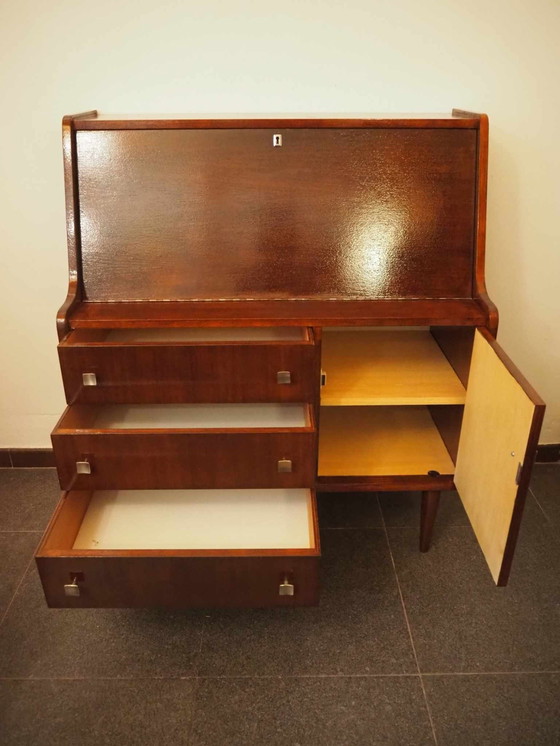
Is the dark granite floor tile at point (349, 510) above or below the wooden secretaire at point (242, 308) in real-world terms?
below

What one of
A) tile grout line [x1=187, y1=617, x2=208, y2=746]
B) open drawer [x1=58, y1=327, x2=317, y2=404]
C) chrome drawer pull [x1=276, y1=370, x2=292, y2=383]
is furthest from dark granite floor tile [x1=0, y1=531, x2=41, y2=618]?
chrome drawer pull [x1=276, y1=370, x2=292, y2=383]

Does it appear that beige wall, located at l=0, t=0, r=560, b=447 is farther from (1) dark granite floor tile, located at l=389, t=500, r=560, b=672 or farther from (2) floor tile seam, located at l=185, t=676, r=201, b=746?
(2) floor tile seam, located at l=185, t=676, r=201, b=746

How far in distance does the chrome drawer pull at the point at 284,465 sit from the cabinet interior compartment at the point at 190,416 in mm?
77

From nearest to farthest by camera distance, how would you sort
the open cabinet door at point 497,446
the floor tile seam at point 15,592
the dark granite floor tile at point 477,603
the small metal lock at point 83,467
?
the open cabinet door at point 497,446, the small metal lock at point 83,467, the dark granite floor tile at point 477,603, the floor tile seam at point 15,592

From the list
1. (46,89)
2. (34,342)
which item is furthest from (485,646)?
(46,89)

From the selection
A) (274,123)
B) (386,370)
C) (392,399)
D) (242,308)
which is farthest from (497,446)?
(274,123)

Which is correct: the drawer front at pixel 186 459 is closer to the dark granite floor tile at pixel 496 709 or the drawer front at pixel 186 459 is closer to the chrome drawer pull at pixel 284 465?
the chrome drawer pull at pixel 284 465

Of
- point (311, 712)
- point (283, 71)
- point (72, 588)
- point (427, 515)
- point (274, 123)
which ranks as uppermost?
point (283, 71)

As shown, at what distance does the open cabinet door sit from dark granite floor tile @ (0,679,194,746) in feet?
2.44

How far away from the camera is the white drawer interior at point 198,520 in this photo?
1287 millimetres

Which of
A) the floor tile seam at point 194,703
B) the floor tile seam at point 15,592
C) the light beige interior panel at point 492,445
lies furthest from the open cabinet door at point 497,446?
the floor tile seam at point 15,592

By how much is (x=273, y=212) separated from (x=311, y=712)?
43.5 inches

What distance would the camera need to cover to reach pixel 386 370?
1520 mm

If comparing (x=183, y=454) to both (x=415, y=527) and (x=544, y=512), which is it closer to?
(x=415, y=527)
